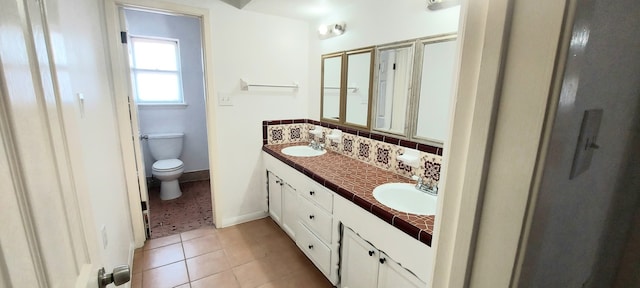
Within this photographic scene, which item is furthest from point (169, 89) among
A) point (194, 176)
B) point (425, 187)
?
point (425, 187)

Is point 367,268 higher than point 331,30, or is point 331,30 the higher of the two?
point 331,30

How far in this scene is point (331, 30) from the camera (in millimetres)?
2270

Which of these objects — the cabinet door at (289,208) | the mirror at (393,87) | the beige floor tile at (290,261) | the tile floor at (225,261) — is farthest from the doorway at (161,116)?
the mirror at (393,87)

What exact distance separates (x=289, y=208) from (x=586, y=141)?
2038 millimetres

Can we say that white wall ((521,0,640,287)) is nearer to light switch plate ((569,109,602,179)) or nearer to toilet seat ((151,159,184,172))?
light switch plate ((569,109,602,179))

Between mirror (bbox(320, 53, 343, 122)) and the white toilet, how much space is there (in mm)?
1907

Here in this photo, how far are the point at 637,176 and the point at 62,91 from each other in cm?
128

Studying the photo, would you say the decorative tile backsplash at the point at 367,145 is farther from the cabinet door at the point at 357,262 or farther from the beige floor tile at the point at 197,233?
the beige floor tile at the point at 197,233

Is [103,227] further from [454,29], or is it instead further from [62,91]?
[454,29]

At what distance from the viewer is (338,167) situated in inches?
78.7

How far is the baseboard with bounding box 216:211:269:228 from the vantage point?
2.63 m

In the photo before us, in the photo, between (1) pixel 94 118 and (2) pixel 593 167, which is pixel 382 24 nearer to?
(2) pixel 593 167

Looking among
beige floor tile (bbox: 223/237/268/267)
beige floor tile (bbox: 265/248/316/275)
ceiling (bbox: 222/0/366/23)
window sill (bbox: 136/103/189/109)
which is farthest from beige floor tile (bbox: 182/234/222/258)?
ceiling (bbox: 222/0/366/23)

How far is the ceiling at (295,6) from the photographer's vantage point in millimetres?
2098
